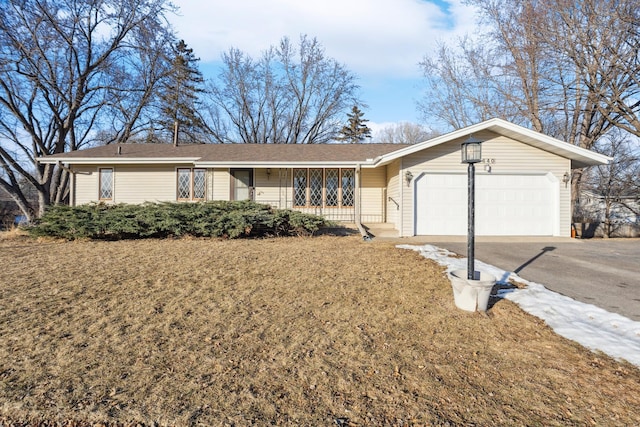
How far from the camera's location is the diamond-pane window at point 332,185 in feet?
39.8

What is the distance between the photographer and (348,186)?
12.1 m

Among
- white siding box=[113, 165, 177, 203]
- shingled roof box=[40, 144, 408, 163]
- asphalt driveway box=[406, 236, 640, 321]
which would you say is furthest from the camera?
white siding box=[113, 165, 177, 203]

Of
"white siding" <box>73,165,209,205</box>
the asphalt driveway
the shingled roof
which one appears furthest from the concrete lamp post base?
"white siding" <box>73,165,209,205</box>

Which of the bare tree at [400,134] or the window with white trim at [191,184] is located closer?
the window with white trim at [191,184]

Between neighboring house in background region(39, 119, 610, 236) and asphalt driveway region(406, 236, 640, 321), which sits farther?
neighboring house in background region(39, 119, 610, 236)

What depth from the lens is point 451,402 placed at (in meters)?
2.18

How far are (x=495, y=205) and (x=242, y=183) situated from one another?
881 cm

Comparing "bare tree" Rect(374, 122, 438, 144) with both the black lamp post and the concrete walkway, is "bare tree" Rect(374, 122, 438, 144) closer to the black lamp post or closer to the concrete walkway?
the concrete walkway

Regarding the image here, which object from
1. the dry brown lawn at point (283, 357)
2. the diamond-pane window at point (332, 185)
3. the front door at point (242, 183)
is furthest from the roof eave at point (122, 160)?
the dry brown lawn at point (283, 357)

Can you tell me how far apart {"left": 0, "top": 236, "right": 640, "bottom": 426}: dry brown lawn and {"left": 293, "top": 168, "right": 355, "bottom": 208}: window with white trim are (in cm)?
717

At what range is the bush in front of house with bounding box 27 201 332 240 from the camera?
833 centimetres

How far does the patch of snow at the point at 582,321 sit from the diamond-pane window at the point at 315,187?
7986 millimetres

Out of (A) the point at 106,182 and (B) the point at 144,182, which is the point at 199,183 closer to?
(B) the point at 144,182

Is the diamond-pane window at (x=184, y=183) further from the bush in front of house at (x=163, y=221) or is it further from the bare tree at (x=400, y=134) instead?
the bare tree at (x=400, y=134)
